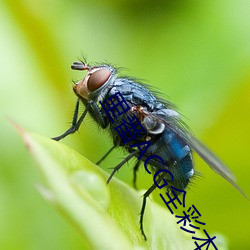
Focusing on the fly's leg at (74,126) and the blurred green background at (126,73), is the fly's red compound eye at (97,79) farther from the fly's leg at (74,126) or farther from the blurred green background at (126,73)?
the blurred green background at (126,73)

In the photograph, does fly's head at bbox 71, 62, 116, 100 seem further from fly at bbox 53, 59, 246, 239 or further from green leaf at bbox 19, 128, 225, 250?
green leaf at bbox 19, 128, 225, 250

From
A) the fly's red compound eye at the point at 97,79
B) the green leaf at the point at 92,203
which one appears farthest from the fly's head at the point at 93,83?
the green leaf at the point at 92,203

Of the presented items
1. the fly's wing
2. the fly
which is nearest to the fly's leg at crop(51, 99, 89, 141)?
the fly

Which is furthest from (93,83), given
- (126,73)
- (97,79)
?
(126,73)

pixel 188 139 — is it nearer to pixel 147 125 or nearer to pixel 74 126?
pixel 147 125

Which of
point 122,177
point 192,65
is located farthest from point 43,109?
point 192,65

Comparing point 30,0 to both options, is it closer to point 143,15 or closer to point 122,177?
point 143,15

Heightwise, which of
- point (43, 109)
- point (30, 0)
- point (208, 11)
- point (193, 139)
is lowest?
point (43, 109)
